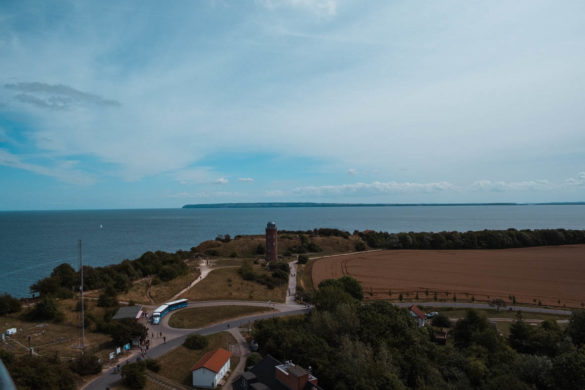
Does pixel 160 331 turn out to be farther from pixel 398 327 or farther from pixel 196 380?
pixel 398 327

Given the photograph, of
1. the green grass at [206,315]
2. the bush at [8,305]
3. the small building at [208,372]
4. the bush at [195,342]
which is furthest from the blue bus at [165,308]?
the bush at [8,305]

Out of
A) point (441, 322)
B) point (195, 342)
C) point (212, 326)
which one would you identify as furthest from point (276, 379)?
point (441, 322)

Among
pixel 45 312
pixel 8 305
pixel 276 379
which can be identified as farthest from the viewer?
pixel 8 305

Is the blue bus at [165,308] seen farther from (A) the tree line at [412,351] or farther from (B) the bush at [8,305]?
(B) the bush at [8,305]

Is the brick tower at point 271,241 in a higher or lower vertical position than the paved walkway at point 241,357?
higher

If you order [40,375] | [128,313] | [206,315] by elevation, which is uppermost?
[40,375]

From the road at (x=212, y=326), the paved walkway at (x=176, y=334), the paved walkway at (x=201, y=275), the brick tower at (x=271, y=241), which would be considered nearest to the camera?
the paved walkway at (x=176, y=334)

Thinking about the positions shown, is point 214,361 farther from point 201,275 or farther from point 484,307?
point 484,307
